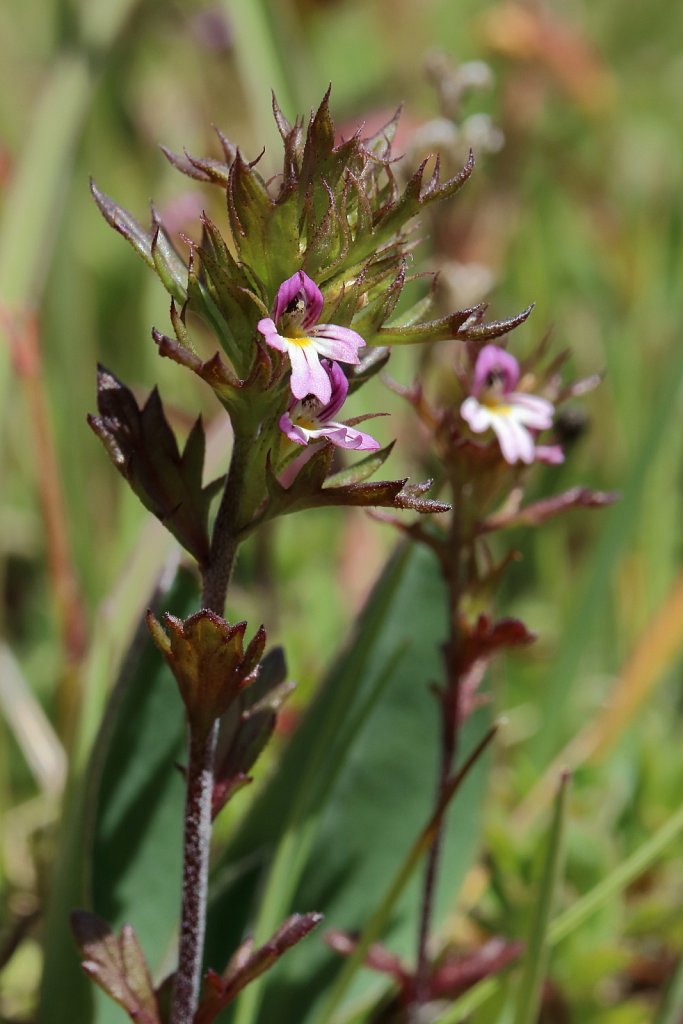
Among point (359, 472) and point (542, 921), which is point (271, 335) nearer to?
point (359, 472)

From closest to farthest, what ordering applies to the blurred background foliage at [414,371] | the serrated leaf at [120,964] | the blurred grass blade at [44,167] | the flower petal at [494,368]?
1. the serrated leaf at [120,964]
2. the flower petal at [494,368]
3. the blurred background foliage at [414,371]
4. the blurred grass blade at [44,167]

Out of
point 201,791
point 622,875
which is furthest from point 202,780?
point 622,875

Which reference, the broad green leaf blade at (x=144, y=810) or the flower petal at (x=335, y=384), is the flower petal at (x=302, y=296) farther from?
the broad green leaf blade at (x=144, y=810)

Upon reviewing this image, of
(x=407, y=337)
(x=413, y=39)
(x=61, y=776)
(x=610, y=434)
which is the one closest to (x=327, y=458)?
(x=407, y=337)

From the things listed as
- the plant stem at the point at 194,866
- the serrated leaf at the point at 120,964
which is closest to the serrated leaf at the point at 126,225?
the plant stem at the point at 194,866

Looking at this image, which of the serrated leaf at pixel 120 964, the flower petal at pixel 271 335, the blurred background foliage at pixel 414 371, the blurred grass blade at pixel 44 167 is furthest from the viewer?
the blurred grass blade at pixel 44 167

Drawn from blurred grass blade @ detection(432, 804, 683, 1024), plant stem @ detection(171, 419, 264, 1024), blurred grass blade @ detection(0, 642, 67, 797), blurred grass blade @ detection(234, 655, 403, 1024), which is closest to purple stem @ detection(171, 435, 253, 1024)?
plant stem @ detection(171, 419, 264, 1024)

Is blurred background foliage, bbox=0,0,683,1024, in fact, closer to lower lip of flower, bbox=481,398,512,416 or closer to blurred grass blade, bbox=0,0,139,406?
blurred grass blade, bbox=0,0,139,406

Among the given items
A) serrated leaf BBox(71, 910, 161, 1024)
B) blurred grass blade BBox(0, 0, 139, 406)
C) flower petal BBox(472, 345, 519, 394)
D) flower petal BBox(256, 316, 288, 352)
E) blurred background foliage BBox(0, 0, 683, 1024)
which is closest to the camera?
flower petal BBox(256, 316, 288, 352)
